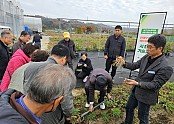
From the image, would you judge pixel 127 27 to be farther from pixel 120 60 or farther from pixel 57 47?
pixel 57 47

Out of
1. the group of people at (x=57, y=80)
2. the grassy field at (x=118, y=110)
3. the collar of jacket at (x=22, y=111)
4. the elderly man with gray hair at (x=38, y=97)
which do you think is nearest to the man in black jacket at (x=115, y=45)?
the group of people at (x=57, y=80)

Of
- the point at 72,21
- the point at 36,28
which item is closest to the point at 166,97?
the point at 72,21

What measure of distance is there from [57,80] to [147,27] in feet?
15.4

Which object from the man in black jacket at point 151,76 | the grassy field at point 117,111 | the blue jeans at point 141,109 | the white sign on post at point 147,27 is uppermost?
the white sign on post at point 147,27

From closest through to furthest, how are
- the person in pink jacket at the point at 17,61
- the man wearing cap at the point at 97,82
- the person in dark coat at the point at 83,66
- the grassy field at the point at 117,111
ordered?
the person in pink jacket at the point at 17,61 < the man wearing cap at the point at 97,82 < the grassy field at the point at 117,111 < the person in dark coat at the point at 83,66

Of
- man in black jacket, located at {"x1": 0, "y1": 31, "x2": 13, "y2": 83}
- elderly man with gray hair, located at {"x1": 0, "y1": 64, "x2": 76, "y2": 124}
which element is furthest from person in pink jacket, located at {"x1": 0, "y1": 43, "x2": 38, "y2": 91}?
elderly man with gray hair, located at {"x1": 0, "y1": 64, "x2": 76, "y2": 124}

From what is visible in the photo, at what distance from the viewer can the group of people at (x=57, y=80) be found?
113cm

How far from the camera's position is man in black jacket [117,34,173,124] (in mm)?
2676

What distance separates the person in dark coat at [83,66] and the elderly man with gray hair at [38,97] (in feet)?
15.1

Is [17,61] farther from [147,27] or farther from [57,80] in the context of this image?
[147,27]

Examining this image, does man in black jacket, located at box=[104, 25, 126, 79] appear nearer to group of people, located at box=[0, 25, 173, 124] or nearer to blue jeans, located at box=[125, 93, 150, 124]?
group of people, located at box=[0, 25, 173, 124]

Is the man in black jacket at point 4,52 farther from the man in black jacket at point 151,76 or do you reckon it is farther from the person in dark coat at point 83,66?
the person in dark coat at point 83,66

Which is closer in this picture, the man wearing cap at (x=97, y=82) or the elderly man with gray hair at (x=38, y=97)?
the elderly man with gray hair at (x=38, y=97)

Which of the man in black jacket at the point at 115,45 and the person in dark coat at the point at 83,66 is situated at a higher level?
the man in black jacket at the point at 115,45
